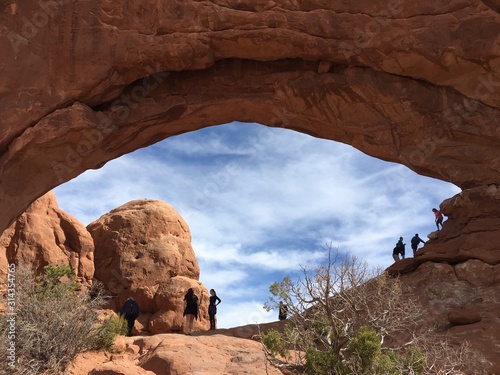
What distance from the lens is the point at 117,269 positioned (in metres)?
22.2

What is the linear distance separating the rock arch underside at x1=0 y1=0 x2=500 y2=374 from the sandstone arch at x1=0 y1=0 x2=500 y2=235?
0.03m

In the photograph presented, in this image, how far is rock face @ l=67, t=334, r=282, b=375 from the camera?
10866 millimetres

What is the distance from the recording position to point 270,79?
47.5 feet

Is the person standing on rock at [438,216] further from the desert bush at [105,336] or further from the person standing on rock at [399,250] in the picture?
the desert bush at [105,336]

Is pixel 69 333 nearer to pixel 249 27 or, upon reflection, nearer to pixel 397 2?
pixel 249 27

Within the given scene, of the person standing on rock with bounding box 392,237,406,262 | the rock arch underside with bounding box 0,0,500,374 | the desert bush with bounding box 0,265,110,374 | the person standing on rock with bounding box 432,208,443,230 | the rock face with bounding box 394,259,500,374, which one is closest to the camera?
the desert bush with bounding box 0,265,110,374

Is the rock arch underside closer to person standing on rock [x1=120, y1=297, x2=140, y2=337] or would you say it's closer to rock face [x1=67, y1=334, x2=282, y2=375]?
rock face [x1=67, y1=334, x2=282, y2=375]

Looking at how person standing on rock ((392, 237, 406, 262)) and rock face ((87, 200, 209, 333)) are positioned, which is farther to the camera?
rock face ((87, 200, 209, 333))

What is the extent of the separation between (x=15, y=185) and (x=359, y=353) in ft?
31.7

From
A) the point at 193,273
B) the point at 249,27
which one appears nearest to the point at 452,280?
the point at 249,27

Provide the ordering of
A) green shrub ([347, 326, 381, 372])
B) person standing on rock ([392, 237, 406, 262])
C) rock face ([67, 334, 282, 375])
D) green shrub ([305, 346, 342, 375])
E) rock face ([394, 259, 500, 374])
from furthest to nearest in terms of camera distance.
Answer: person standing on rock ([392, 237, 406, 262]), rock face ([394, 259, 500, 374]), rock face ([67, 334, 282, 375]), green shrub ([305, 346, 342, 375]), green shrub ([347, 326, 381, 372])

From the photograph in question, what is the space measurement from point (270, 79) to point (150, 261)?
1102 centimetres

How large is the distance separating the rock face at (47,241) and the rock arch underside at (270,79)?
19.1ft

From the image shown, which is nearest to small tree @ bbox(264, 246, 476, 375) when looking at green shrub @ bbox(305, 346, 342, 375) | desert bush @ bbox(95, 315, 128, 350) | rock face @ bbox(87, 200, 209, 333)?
green shrub @ bbox(305, 346, 342, 375)
